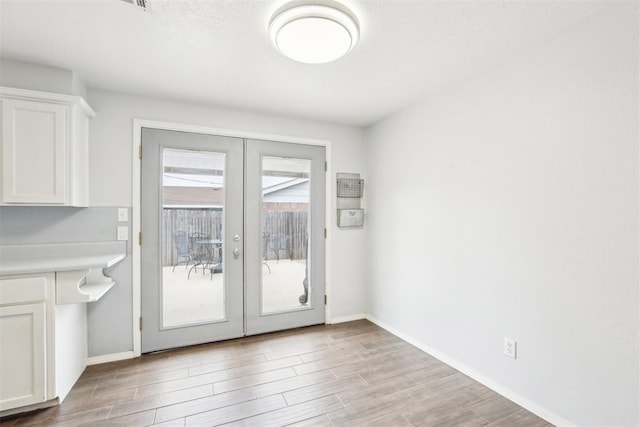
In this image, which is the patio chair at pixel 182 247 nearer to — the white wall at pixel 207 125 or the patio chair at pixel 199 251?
the patio chair at pixel 199 251

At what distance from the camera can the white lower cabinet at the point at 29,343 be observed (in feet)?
5.98

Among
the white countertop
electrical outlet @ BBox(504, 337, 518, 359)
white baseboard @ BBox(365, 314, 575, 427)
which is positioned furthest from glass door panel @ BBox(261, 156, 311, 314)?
electrical outlet @ BBox(504, 337, 518, 359)

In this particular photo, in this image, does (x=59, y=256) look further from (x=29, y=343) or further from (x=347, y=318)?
(x=347, y=318)

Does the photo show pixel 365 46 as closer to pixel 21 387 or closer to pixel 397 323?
pixel 397 323

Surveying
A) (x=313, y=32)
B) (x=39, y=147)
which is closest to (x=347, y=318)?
(x=313, y=32)

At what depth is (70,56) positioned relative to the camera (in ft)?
6.77

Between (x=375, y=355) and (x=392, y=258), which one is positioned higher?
(x=392, y=258)

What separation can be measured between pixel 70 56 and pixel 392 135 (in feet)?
9.36

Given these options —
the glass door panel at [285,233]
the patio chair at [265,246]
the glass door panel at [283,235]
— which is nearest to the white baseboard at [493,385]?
the glass door panel at [283,235]

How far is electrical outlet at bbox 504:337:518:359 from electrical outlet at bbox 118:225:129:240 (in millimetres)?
3222

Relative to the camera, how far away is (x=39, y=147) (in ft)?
6.97

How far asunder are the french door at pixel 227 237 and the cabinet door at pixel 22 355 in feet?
2.74

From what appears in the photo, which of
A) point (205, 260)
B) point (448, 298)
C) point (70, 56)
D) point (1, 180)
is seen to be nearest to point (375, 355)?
point (448, 298)

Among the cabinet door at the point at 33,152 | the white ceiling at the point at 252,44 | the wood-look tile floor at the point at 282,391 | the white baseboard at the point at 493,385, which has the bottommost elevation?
the wood-look tile floor at the point at 282,391
